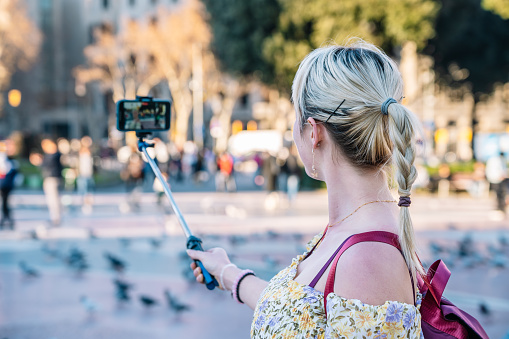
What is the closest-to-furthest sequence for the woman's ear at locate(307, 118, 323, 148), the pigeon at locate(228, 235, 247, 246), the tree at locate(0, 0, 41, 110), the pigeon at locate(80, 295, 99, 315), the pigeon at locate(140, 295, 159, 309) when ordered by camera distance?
the woman's ear at locate(307, 118, 323, 148), the pigeon at locate(80, 295, 99, 315), the pigeon at locate(140, 295, 159, 309), the pigeon at locate(228, 235, 247, 246), the tree at locate(0, 0, 41, 110)

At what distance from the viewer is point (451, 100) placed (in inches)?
1276

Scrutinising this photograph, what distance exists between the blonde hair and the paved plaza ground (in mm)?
4228

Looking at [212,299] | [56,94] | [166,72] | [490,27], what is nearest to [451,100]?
[490,27]

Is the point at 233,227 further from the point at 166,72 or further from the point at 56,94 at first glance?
the point at 56,94

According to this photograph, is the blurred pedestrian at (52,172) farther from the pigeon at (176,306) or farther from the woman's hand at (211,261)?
the woman's hand at (211,261)

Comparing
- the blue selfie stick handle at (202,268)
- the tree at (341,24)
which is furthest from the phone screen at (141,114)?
the tree at (341,24)

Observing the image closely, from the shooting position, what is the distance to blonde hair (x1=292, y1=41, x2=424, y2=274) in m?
1.71

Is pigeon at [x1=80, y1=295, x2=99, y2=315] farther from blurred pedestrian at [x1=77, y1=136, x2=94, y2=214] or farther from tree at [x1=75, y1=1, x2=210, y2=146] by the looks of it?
tree at [x1=75, y1=1, x2=210, y2=146]

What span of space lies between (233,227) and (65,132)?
52302 millimetres

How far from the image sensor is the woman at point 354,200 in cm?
156

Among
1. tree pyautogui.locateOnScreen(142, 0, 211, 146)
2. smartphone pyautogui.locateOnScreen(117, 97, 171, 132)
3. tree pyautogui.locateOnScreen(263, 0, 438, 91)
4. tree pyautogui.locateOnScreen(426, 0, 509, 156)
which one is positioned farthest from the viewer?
tree pyautogui.locateOnScreen(142, 0, 211, 146)

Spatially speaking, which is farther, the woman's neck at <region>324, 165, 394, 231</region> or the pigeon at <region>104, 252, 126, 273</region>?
the pigeon at <region>104, 252, 126, 273</region>

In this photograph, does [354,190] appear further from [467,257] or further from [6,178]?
[6,178]

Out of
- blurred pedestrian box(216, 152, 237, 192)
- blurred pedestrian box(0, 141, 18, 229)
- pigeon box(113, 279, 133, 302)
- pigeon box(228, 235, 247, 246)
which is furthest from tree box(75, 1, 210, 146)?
pigeon box(113, 279, 133, 302)
